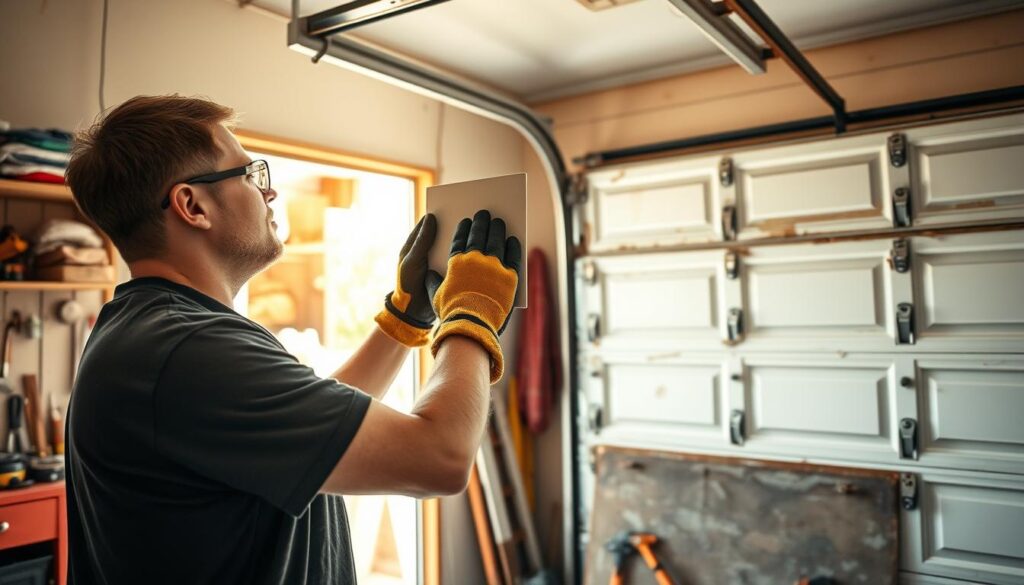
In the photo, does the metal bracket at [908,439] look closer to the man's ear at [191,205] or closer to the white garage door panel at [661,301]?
the white garage door panel at [661,301]

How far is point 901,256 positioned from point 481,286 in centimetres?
244

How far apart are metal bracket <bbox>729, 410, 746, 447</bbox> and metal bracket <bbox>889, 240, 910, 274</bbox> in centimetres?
97

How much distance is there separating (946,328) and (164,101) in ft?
10.1

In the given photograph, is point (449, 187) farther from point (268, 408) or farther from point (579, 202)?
point (579, 202)

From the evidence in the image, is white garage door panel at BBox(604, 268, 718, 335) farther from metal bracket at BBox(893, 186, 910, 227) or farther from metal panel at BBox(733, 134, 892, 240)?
metal bracket at BBox(893, 186, 910, 227)

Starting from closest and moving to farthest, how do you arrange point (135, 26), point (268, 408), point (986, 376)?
point (268, 408) → point (135, 26) → point (986, 376)

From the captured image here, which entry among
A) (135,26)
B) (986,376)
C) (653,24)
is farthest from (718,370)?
(135,26)

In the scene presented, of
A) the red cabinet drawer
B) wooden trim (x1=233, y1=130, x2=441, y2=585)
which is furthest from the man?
wooden trim (x1=233, y1=130, x2=441, y2=585)

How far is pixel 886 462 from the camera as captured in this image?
121 inches

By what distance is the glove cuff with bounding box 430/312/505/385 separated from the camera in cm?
121

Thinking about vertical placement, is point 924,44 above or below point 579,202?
above

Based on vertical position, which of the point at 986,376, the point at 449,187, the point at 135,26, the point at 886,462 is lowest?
the point at 886,462

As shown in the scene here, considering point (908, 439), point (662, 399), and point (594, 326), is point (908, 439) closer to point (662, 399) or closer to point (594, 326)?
point (662, 399)

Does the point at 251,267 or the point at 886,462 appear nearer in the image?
the point at 251,267
